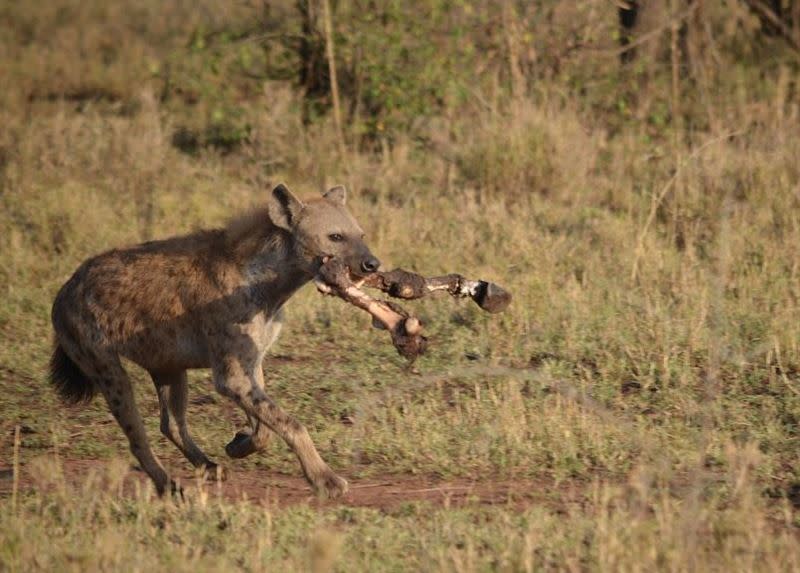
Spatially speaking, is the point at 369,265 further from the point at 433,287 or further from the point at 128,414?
the point at 128,414

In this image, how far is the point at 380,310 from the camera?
5.14 meters

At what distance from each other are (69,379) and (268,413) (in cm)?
106

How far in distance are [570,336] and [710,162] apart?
8.72ft

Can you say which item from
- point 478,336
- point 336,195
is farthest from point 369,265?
point 478,336

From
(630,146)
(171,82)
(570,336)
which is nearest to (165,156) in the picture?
(171,82)

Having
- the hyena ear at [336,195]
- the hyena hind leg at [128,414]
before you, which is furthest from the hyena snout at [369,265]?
the hyena hind leg at [128,414]

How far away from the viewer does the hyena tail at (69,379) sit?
224 inches

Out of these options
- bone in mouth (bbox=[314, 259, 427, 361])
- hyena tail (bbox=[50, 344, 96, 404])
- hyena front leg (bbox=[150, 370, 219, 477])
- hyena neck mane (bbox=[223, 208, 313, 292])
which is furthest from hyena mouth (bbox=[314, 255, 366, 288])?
hyena tail (bbox=[50, 344, 96, 404])

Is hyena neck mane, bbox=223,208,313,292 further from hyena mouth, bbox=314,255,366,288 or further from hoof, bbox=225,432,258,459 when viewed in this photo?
hoof, bbox=225,432,258,459

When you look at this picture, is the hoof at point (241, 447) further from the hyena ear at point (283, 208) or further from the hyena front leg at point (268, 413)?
the hyena ear at point (283, 208)

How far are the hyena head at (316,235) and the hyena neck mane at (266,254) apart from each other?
0.12ft

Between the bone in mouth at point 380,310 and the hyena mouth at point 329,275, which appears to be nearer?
the bone in mouth at point 380,310

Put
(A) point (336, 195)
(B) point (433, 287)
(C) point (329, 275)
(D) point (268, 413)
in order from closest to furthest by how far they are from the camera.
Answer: (D) point (268, 413) → (C) point (329, 275) → (B) point (433, 287) → (A) point (336, 195)

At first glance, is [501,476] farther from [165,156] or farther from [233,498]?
[165,156]
